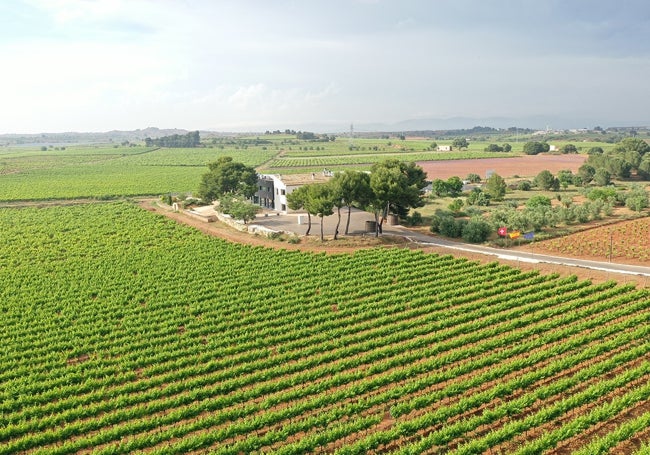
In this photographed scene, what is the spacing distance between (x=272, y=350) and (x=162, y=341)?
271 inches

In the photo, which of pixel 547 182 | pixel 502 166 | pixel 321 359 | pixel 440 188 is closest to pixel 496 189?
pixel 440 188

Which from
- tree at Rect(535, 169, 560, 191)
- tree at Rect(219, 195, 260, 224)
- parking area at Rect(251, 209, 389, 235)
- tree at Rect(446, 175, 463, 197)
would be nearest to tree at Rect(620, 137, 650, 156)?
tree at Rect(535, 169, 560, 191)

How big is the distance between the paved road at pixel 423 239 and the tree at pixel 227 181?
7.70 m

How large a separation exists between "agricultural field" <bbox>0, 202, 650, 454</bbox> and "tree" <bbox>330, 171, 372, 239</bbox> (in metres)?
8.90

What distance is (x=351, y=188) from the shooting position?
4994 centimetres

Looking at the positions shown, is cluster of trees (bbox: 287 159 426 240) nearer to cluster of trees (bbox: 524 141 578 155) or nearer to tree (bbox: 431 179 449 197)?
tree (bbox: 431 179 449 197)

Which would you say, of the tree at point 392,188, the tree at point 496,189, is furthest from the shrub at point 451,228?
the tree at point 496,189

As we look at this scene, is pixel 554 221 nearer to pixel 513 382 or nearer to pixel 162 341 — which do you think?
pixel 513 382

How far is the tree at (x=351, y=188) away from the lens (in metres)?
49.7

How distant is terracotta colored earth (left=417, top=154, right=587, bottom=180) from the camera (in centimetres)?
12738

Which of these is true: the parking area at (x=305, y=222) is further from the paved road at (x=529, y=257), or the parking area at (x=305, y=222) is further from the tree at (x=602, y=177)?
Result: the tree at (x=602, y=177)

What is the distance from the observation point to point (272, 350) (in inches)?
1062

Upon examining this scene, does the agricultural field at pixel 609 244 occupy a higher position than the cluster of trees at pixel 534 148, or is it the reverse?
the cluster of trees at pixel 534 148

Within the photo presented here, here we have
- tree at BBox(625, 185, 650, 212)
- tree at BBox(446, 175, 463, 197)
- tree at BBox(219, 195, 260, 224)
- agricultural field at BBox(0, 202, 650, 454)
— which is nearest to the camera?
agricultural field at BBox(0, 202, 650, 454)
